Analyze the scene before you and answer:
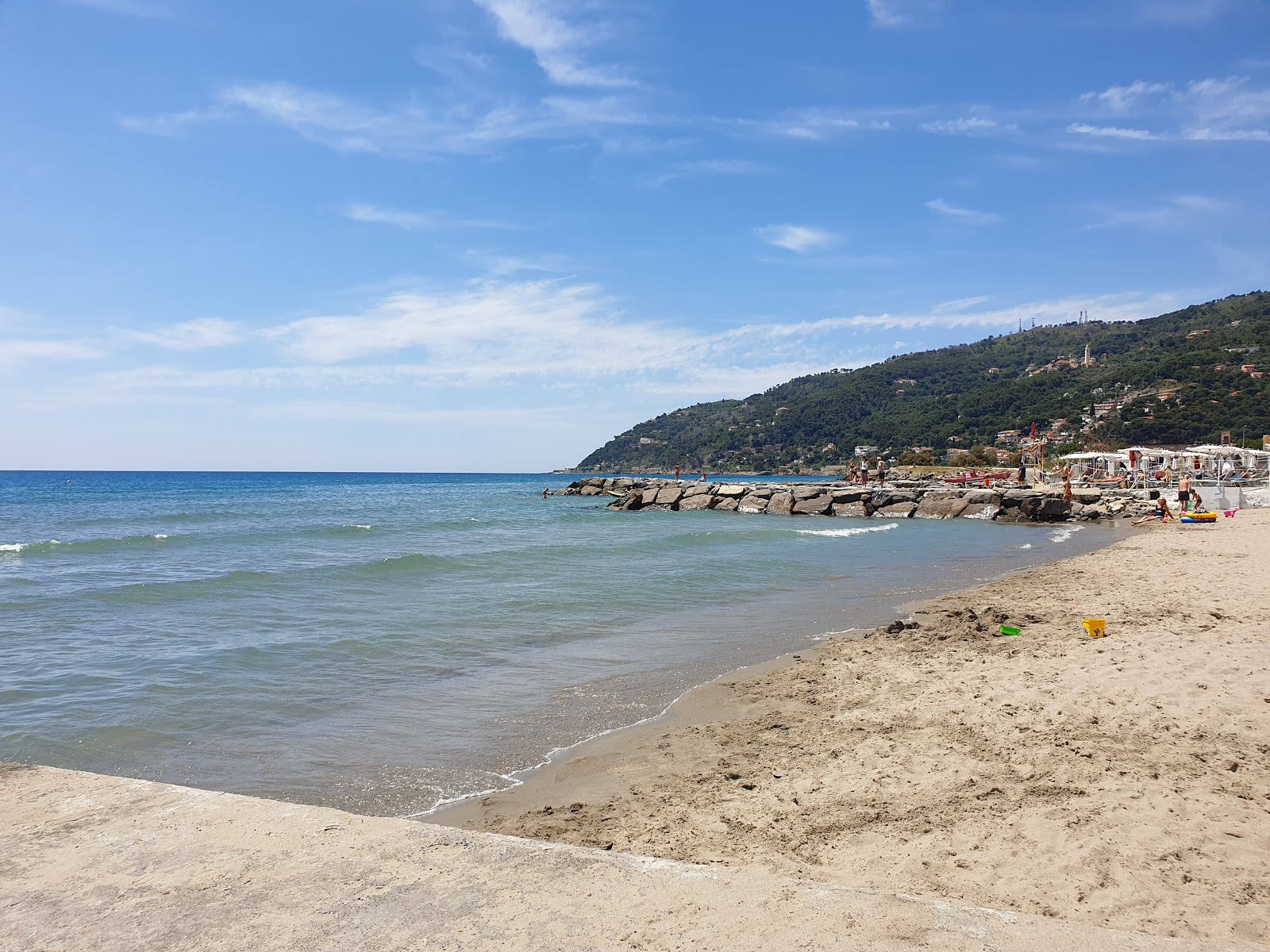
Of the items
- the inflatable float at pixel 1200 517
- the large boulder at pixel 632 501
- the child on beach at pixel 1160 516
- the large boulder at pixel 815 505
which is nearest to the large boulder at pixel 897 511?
the large boulder at pixel 815 505

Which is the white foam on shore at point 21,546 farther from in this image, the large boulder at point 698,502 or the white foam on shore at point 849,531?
the large boulder at point 698,502

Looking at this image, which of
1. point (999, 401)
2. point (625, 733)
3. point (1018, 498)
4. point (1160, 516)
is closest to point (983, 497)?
point (1018, 498)

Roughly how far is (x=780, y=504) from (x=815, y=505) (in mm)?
1860

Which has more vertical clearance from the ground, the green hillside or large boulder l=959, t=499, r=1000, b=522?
the green hillside

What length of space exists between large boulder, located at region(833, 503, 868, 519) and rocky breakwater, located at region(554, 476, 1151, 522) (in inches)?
1.6

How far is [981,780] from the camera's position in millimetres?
4707

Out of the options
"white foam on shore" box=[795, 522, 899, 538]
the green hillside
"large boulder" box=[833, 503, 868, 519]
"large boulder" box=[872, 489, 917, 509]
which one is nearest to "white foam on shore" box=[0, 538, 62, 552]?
"white foam on shore" box=[795, 522, 899, 538]

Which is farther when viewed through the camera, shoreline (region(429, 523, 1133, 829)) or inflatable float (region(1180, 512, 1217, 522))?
inflatable float (region(1180, 512, 1217, 522))

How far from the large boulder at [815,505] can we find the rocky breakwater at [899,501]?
0.14 feet

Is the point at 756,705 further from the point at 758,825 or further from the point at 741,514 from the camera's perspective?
the point at 741,514

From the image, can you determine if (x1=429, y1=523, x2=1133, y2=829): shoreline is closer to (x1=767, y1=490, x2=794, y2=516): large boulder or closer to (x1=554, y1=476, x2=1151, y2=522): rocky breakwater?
(x1=554, y1=476, x2=1151, y2=522): rocky breakwater

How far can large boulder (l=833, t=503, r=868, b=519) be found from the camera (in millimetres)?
37438

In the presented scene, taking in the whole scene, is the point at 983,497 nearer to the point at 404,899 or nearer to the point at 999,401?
the point at 404,899

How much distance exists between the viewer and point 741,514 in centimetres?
3959
